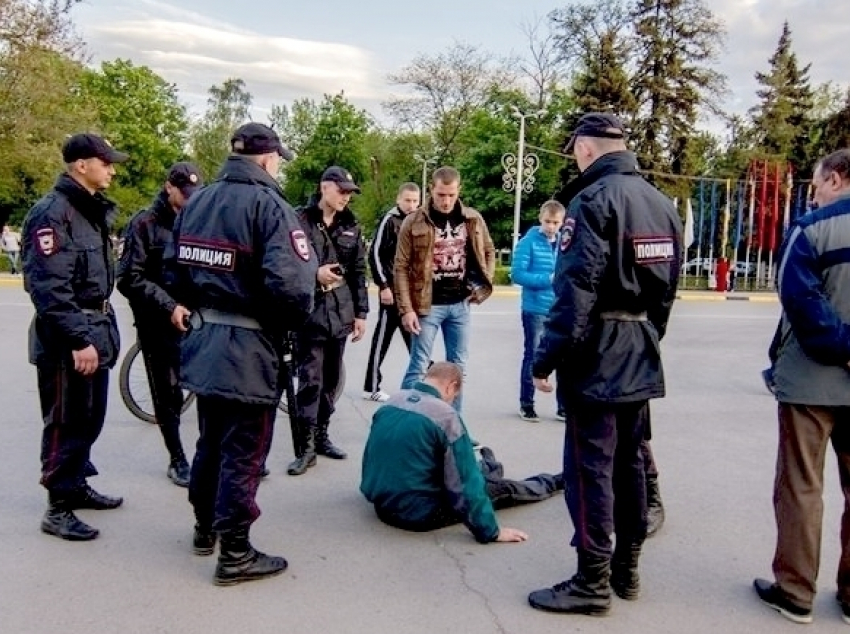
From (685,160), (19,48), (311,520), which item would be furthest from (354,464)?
(685,160)

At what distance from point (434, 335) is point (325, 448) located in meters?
1.21

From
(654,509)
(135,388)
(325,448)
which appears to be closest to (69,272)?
(325,448)

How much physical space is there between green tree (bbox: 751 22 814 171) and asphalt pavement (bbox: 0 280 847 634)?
48799 mm

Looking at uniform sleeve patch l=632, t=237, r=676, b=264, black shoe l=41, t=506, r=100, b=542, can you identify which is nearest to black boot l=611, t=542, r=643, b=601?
uniform sleeve patch l=632, t=237, r=676, b=264

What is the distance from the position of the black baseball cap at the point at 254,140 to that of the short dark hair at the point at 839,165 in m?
2.45

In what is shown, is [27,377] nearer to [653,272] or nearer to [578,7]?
[653,272]

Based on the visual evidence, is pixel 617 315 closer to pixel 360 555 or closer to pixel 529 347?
pixel 360 555

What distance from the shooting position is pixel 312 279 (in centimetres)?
373

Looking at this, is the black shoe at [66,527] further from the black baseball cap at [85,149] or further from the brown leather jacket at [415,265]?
the brown leather jacket at [415,265]

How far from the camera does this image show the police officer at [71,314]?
4.03 m

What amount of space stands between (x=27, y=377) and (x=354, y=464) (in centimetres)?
452

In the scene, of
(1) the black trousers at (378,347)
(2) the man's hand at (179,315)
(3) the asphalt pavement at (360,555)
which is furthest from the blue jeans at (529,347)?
(2) the man's hand at (179,315)

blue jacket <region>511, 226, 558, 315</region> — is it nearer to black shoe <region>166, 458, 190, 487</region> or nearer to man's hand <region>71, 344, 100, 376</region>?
black shoe <region>166, 458, 190, 487</region>

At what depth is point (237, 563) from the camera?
3.76 metres
